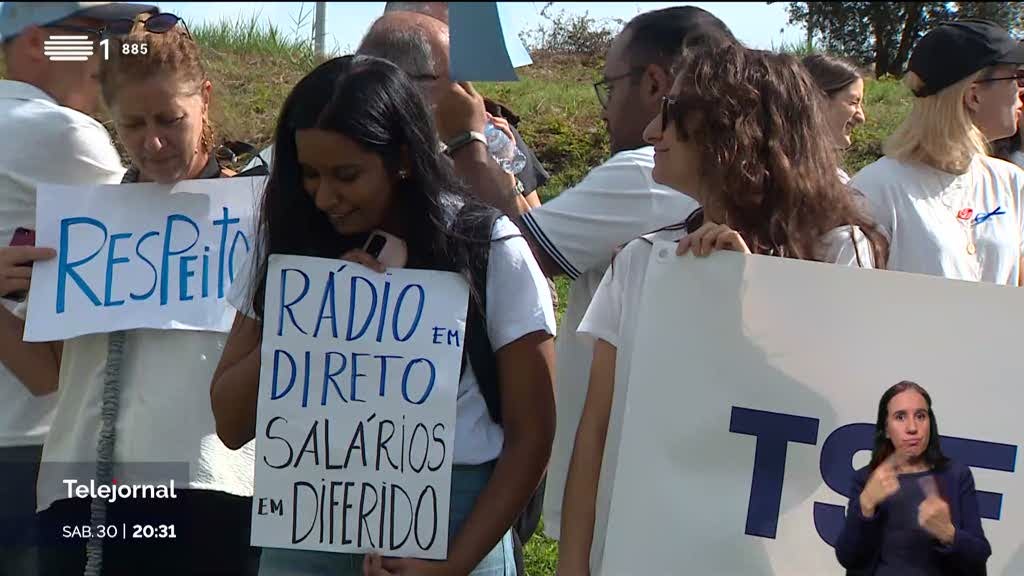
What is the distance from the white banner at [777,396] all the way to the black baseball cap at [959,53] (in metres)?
1.08

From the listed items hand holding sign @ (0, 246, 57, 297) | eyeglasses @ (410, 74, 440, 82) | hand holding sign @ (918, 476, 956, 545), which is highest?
eyeglasses @ (410, 74, 440, 82)

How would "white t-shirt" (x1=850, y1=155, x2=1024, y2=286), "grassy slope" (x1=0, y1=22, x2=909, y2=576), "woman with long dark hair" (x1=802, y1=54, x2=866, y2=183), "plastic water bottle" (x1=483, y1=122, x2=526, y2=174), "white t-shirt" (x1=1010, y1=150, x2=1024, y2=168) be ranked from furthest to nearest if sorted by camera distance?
1. "grassy slope" (x1=0, y1=22, x2=909, y2=576)
2. "white t-shirt" (x1=1010, y1=150, x2=1024, y2=168)
3. "woman with long dark hair" (x1=802, y1=54, x2=866, y2=183)
4. "plastic water bottle" (x1=483, y1=122, x2=526, y2=174)
5. "white t-shirt" (x1=850, y1=155, x2=1024, y2=286)

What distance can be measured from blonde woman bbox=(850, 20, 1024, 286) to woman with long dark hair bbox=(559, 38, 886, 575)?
2.11ft

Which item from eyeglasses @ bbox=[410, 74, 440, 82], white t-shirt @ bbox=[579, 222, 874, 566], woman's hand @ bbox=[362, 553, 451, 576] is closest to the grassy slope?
eyeglasses @ bbox=[410, 74, 440, 82]

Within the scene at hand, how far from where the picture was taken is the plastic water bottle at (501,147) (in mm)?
3156

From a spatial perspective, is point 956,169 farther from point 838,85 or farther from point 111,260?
point 111,260

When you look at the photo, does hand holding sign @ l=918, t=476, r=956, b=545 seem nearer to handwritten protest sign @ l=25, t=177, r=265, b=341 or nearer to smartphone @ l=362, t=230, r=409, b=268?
smartphone @ l=362, t=230, r=409, b=268

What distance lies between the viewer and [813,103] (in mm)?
2305

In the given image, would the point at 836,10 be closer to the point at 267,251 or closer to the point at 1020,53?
the point at 1020,53

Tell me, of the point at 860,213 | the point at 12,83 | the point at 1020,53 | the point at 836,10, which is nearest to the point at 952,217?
the point at 1020,53

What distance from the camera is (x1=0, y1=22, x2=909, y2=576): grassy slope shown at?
4.58m

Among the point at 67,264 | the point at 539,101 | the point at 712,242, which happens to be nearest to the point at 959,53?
the point at 712,242

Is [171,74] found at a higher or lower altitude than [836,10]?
higher

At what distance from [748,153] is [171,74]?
1.22m
